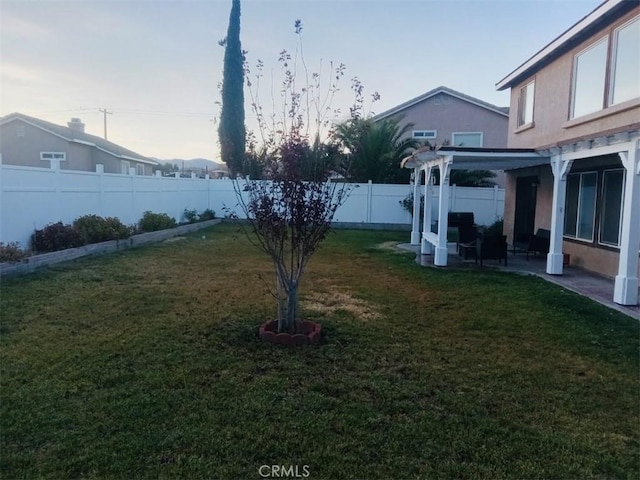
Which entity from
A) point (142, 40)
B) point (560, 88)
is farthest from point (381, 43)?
point (142, 40)

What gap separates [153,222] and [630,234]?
1223cm

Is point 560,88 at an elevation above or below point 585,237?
above

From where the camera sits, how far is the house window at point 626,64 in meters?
7.61

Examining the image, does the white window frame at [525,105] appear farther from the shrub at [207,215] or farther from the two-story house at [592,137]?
the shrub at [207,215]

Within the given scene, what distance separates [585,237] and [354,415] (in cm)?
872

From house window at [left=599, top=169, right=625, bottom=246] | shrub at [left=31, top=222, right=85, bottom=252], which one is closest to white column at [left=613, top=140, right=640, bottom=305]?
house window at [left=599, top=169, right=625, bottom=246]

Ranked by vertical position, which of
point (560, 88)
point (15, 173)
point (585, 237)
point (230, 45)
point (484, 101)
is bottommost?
point (585, 237)

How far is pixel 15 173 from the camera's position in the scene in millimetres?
8781

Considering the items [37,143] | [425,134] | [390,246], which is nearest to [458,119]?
[425,134]

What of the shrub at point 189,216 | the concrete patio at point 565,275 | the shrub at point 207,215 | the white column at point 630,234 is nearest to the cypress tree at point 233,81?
the shrub at point 207,215

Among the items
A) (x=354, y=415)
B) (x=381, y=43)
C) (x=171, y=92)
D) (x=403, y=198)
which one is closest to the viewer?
(x=354, y=415)

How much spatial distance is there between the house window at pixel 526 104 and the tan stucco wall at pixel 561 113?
0.19 m

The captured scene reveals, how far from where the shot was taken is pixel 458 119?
23.0 m

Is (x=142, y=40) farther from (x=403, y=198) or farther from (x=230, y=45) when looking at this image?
(x=230, y=45)
